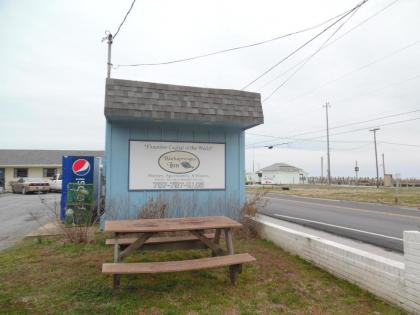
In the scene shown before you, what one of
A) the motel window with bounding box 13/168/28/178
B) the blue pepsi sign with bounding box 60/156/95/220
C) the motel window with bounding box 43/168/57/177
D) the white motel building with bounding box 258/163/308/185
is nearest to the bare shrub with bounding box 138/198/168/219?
the blue pepsi sign with bounding box 60/156/95/220

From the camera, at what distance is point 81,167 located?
10.0m

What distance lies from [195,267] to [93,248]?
315cm

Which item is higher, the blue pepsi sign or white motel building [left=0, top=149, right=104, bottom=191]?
white motel building [left=0, top=149, right=104, bottom=191]

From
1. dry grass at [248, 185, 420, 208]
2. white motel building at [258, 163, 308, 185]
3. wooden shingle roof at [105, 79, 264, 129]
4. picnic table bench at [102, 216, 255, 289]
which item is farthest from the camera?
white motel building at [258, 163, 308, 185]

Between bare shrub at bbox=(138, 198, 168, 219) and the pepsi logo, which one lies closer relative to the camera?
bare shrub at bbox=(138, 198, 168, 219)

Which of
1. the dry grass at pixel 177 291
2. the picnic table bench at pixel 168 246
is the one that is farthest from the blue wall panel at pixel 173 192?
the picnic table bench at pixel 168 246

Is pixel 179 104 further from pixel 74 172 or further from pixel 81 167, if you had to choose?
pixel 74 172

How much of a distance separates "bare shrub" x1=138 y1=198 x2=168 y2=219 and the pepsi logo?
3.63 metres

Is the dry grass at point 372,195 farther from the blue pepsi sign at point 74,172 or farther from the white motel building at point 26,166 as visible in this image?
the white motel building at point 26,166

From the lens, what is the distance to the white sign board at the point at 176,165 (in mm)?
7727

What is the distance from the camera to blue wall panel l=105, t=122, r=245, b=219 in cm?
750

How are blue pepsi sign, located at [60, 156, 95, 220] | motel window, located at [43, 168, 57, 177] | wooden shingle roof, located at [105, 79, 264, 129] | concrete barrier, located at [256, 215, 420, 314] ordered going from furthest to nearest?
motel window, located at [43, 168, 57, 177] < blue pepsi sign, located at [60, 156, 95, 220] < wooden shingle roof, located at [105, 79, 264, 129] < concrete barrier, located at [256, 215, 420, 314]

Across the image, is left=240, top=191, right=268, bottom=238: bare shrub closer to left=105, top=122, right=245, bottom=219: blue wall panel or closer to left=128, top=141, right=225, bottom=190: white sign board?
left=105, top=122, right=245, bottom=219: blue wall panel

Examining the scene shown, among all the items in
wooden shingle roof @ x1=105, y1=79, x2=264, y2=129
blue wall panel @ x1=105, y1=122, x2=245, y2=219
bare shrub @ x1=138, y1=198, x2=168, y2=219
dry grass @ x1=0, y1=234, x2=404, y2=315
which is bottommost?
dry grass @ x1=0, y1=234, x2=404, y2=315
